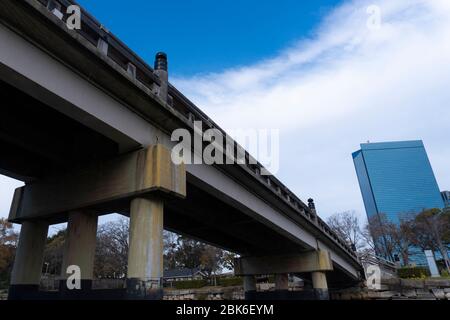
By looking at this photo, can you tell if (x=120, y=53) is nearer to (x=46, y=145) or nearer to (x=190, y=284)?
(x=46, y=145)

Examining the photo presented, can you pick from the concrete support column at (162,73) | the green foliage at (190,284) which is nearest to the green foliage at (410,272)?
the green foliage at (190,284)

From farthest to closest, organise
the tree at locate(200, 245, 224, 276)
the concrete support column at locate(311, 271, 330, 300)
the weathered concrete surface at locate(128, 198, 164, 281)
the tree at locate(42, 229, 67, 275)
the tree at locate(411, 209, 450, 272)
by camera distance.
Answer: the tree at locate(200, 245, 224, 276)
the tree at locate(411, 209, 450, 272)
the tree at locate(42, 229, 67, 275)
the concrete support column at locate(311, 271, 330, 300)
the weathered concrete surface at locate(128, 198, 164, 281)

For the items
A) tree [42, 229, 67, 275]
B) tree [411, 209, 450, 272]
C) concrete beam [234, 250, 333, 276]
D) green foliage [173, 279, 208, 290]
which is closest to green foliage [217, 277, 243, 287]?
green foliage [173, 279, 208, 290]

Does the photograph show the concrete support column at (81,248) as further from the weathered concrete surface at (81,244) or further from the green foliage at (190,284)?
the green foliage at (190,284)

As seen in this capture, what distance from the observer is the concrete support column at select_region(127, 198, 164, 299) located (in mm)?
6328

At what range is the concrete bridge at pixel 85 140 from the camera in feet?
18.4

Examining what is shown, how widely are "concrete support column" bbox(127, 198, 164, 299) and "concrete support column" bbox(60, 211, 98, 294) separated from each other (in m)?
1.94

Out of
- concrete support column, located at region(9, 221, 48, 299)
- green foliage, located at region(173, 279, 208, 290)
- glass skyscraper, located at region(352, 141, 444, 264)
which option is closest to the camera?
concrete support column, located at region(9, 221, 48, 299)

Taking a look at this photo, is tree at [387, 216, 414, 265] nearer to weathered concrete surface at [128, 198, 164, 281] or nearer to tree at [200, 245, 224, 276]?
tree at [200, 245, 224, 276]

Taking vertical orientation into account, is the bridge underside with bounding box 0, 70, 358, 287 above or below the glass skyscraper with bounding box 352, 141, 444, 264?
below

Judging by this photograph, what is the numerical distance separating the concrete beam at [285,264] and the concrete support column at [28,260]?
15.8 meters

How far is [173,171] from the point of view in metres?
7.75

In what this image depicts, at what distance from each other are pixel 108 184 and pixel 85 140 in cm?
139
